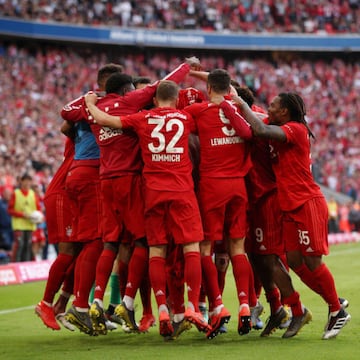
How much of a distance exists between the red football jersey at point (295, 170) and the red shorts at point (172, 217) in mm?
838

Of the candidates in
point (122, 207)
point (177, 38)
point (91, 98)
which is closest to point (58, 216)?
point (122, 207)

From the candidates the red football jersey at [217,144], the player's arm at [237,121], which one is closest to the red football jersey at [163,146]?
the red football jersey at [217,144]

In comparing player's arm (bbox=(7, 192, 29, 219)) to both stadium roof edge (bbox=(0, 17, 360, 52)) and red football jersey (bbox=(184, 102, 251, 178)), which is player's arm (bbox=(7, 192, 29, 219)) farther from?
stadium roof edge (bbox=(0, 17, 360, 52))

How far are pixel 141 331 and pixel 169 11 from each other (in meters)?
34.8

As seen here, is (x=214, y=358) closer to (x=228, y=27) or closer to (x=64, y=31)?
(x=64, y=31)

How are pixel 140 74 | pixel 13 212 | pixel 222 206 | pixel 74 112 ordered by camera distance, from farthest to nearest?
pixel 140 74
pixel 13 212
pixel 74 112
pixel 222 206

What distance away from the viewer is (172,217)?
344 inches

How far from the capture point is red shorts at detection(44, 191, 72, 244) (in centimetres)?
993

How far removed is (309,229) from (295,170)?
566 mm

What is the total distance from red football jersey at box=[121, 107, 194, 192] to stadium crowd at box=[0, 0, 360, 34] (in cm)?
2931

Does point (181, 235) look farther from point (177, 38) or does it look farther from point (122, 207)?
point (177, 38)

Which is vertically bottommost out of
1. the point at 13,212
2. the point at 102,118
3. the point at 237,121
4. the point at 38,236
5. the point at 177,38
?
the point at 38,236

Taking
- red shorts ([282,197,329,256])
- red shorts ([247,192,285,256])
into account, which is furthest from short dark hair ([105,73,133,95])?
red shorts ([282,197,329,256])

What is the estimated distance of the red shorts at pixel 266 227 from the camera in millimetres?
9266
